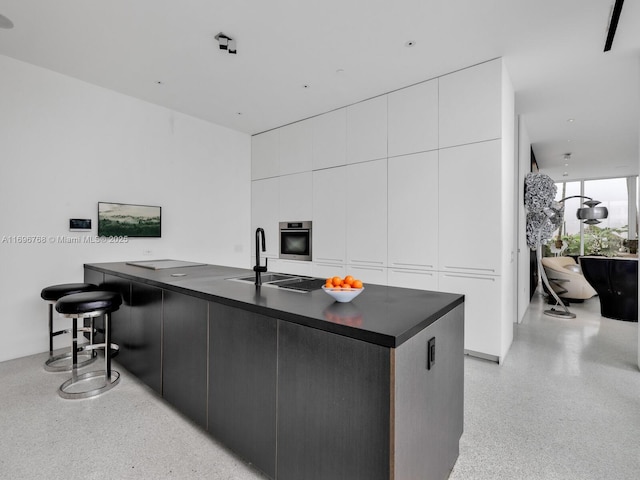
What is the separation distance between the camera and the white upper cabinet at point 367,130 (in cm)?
367

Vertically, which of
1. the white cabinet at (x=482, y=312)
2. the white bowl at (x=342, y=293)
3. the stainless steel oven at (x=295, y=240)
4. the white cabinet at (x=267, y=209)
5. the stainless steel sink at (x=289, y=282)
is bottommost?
the white cabinet at (x=482, y=312)

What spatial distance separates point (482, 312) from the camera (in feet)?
9.88

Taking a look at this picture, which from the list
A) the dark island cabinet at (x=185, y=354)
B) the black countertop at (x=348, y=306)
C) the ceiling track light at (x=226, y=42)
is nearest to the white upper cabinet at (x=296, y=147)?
the ceiling track light at (x=226, y=42)

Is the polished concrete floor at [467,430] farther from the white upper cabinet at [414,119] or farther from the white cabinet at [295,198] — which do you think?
the white cabinet at [295,198]

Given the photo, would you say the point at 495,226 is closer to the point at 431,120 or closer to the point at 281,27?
the point at 431,120

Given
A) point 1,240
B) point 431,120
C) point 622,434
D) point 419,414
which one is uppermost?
point 431,120

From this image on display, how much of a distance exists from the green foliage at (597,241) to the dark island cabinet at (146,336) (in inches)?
366

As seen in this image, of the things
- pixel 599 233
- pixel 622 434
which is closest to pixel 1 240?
pixel 622 434

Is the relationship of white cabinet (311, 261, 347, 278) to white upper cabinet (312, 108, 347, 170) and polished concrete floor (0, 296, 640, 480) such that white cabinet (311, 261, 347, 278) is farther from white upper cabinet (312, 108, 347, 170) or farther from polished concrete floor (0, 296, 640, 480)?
Answer: polished concrete floor (0, 296, 640, 480)

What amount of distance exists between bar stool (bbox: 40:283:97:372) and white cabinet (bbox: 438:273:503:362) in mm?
3380

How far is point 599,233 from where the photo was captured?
27.4 ft

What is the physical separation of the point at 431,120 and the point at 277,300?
2675mm

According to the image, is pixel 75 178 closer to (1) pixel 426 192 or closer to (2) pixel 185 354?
(2) pixel 185 354

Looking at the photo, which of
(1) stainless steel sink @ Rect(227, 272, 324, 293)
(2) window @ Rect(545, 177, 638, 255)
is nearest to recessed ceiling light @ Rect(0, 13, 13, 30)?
(1) stainless steel sink @ Rect(227, 272, 324, 293)
